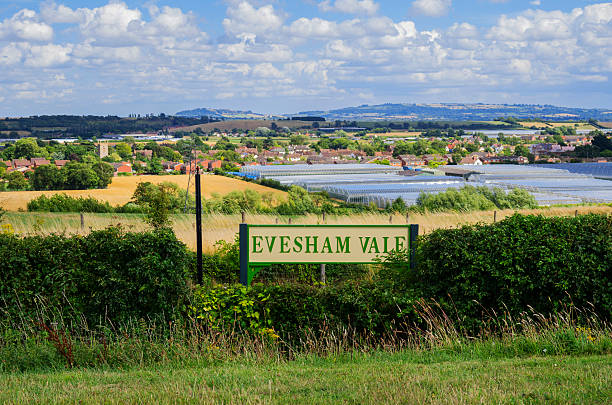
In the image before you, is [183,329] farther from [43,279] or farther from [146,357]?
[43,279]

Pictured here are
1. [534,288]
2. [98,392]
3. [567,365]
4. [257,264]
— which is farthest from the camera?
[257,264]

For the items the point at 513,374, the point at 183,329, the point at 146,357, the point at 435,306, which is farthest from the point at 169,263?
the point at 513,374

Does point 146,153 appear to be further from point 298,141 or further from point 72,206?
point 72,206

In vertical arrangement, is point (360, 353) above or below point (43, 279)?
below

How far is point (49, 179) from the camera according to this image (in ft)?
209

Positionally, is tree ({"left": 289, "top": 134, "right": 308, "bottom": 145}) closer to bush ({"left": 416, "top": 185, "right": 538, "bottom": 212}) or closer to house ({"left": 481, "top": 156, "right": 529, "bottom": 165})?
house ({"left": 481, "top": 156, "right": 529, "bottom": 165})

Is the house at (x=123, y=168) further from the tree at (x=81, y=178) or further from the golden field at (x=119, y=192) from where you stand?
the golden field at (x=119, y=192)

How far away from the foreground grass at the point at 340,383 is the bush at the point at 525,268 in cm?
149

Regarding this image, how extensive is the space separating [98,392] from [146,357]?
1.42m

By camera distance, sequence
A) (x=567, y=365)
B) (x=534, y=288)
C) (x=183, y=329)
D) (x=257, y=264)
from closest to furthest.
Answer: (x=567, y=365), (x=183, y=329), (x=534, y=288), (x=257, y=264)

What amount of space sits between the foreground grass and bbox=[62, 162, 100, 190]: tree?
6002 cm

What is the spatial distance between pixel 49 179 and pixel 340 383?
64132mm

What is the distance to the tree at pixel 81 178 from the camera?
62.8 m

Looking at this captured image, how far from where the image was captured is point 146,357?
6.26 metres
